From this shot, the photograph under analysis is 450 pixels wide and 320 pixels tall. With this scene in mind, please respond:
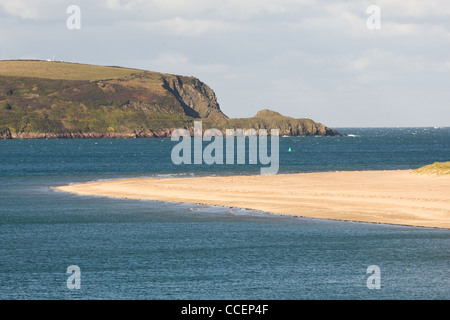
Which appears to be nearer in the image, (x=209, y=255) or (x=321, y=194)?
(x=209, y=255)

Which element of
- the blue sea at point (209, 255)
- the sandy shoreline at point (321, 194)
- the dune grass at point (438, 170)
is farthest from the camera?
the dune grass at point (438, 170)

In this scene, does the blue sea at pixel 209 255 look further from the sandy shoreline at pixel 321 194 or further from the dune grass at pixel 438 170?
the dune grass at pixel 438 170

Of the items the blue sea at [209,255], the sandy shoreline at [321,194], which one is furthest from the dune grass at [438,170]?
the blue sea at [209,255]

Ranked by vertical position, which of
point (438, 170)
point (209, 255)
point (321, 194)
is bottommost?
point (209, 255)

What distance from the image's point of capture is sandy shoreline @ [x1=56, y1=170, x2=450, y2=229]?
182ft

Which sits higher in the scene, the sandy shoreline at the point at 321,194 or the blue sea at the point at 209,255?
the sandy shoreline at the point at 321,194

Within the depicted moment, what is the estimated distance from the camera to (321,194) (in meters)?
68.0

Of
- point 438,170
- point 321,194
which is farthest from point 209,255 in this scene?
point 438,170

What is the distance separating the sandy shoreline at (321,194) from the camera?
182ft

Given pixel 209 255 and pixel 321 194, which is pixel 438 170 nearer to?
pixel 321 194

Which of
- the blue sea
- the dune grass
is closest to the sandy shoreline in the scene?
the dune grass

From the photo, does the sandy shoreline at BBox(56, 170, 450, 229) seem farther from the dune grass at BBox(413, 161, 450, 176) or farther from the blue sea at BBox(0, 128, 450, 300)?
the blue sea at BBox(0, 128, 450, 300)

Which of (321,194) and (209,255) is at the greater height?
(321,194)
